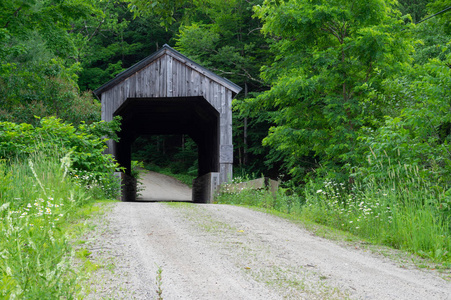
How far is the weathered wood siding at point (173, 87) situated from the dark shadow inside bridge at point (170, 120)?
0.60m

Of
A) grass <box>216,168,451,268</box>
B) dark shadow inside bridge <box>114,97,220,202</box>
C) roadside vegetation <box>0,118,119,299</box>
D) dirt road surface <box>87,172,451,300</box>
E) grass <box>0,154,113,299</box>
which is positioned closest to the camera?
grass <box>0,154,113,299</box>

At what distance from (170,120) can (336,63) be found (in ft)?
40.1

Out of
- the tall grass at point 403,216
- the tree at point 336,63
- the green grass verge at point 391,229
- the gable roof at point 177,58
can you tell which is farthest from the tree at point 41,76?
the tall grass at point 403,216

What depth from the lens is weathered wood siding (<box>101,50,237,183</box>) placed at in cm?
1422

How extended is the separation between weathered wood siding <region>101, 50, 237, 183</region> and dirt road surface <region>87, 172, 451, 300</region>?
8.41 meters

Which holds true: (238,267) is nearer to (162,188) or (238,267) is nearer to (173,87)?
(173,87)

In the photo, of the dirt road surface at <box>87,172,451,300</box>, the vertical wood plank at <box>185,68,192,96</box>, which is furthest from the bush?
the vertical wood plank at <box>185,68,192,96</box>

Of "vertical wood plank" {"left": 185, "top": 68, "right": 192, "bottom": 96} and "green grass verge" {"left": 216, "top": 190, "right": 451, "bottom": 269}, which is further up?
"vertical wood plank" {"left": 185, "top": 68, "right": 192, "bottom": 96}

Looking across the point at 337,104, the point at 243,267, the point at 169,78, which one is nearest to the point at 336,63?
the point at 337,104

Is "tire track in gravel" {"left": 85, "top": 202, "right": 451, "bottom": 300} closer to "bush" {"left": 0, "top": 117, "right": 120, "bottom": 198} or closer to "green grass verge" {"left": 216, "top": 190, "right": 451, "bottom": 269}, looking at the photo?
"green grass verge" {"left": 216, "top": 190, "right": 451, "bottom": 269}

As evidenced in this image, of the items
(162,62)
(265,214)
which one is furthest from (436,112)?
(162,62)

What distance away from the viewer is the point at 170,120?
2250cm

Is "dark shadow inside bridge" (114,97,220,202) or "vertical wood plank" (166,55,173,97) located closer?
"vertical wood plank" (166,55,173,97)

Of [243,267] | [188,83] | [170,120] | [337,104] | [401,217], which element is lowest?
[243,267]
